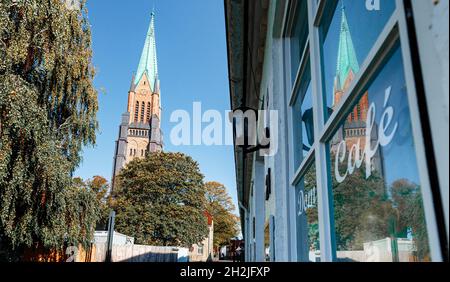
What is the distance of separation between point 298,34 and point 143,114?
186 feet

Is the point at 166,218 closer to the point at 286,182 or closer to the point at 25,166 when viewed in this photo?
the point at 25,166

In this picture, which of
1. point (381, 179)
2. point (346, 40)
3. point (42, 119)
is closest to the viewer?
→ point (381, 179)

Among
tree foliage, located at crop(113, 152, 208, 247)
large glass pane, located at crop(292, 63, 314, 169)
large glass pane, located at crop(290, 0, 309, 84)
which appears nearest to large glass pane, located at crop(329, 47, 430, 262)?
large glass pane, located at crop(292, 63, 314, 169)

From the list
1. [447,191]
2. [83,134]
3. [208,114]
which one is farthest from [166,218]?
[447,191]

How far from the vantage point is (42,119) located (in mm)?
6184

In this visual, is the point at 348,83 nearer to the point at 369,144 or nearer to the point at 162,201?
the point at 369,144

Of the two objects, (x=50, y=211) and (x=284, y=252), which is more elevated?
(x=50, y=211)

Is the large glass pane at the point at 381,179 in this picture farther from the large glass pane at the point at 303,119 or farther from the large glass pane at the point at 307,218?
the large glass pane at the point at 303,119

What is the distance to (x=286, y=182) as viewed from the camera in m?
1.79

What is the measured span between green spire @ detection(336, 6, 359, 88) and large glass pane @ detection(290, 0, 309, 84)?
0.64 metres

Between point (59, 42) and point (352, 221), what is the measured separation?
743 centimetres

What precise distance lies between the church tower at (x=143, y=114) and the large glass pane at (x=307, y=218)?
51.6 meters

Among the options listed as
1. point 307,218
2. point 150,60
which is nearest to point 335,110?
point 307,218

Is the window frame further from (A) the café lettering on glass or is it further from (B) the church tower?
(B) the church tower
